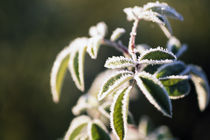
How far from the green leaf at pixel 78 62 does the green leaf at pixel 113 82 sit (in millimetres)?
401

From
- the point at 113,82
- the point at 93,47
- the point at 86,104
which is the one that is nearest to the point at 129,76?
the point at 113,82

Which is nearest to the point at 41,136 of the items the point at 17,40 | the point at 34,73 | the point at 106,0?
the point at 34,73

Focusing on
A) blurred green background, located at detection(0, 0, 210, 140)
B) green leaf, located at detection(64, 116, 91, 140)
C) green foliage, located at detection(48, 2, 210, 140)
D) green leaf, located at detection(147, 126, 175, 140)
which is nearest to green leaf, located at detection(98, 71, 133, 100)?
green foliage, located at detection(48, 2, 210, 140)

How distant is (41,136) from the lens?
477 cm

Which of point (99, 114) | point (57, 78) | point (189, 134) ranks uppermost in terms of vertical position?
point (57, 78)

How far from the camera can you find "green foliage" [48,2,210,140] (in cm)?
127

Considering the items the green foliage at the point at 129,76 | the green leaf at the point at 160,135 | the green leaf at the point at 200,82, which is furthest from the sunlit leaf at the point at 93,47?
the green leaf at the point at 160,135

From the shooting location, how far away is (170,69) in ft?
5.55

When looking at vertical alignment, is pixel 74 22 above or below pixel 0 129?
above

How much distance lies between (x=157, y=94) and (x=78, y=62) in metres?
0.70

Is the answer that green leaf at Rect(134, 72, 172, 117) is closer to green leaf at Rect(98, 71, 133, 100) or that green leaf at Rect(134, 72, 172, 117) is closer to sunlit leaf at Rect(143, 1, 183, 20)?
green leaf at Rect(98, 71, 133, 100)

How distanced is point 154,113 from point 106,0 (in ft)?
7.49

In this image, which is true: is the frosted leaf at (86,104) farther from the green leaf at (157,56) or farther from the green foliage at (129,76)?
the green leaf at (157,56)

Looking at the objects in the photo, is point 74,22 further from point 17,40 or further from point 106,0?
point 17,40
